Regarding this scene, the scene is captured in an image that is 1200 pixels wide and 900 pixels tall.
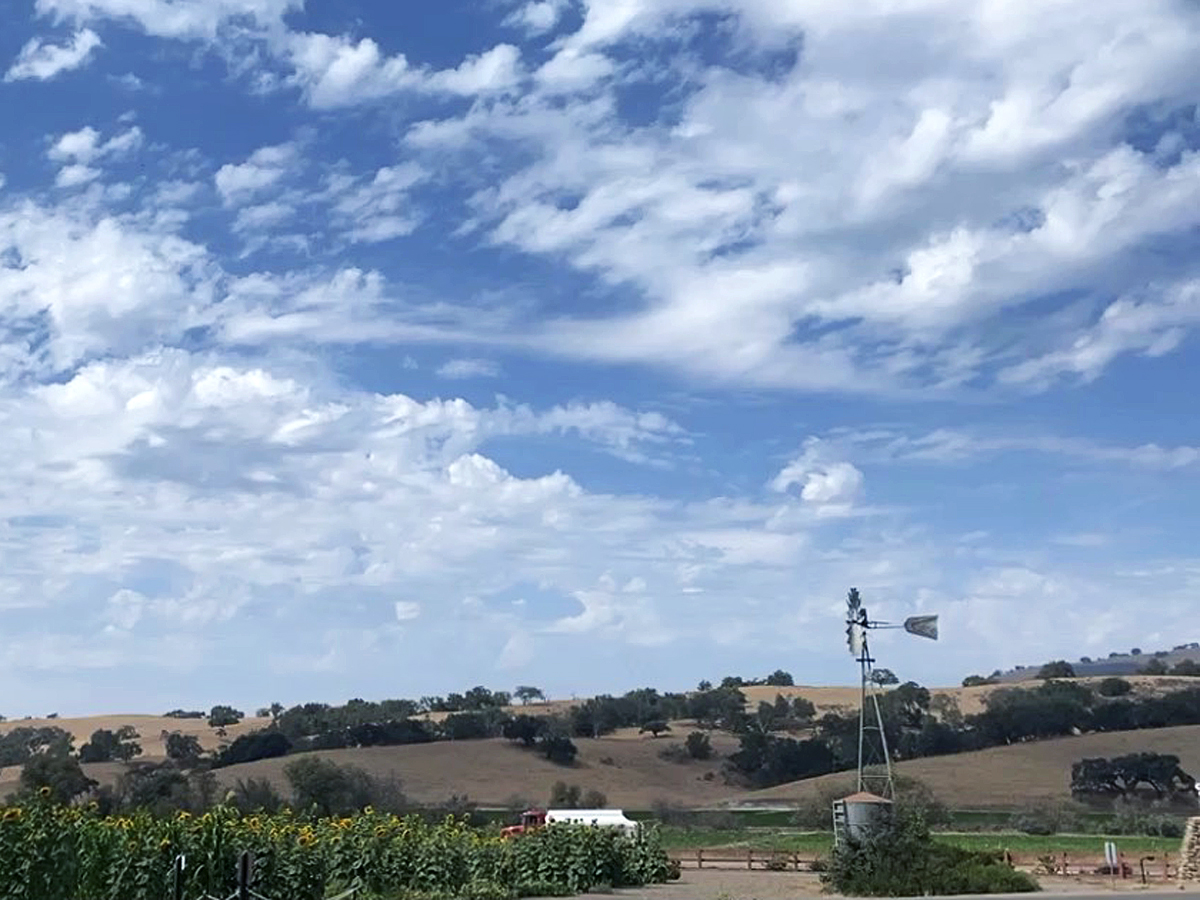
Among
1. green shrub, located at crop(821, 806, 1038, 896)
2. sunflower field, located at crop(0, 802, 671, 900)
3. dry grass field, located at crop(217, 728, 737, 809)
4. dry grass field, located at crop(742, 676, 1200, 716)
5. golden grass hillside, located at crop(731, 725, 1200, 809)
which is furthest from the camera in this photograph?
dry grass field, located at crop(742, 676, 1200, 716)

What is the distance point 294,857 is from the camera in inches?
1216

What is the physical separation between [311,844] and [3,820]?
27.9 ft

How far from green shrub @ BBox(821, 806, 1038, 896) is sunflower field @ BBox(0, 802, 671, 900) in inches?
228

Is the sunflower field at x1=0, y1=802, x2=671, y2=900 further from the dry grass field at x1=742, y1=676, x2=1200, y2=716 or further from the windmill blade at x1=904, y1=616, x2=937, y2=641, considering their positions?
the dry grass field at x1=742, y1=676, x2=1200, y2=716

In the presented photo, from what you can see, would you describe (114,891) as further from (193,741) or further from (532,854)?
(193,741)

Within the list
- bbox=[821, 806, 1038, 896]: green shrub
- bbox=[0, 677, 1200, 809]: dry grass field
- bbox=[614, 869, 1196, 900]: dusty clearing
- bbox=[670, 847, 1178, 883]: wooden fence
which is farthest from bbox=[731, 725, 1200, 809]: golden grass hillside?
bbox=[821, 806, 1038, 896]: green shrub

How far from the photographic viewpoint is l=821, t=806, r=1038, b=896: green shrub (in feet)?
134

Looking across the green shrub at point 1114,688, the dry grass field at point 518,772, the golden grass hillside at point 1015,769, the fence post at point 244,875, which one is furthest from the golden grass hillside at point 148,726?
the fence post at point 244,875

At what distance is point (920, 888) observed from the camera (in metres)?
40.6

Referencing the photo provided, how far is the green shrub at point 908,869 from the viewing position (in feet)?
134

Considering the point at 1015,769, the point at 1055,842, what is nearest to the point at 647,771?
the point at 1015,769

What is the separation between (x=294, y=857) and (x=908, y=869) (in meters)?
18.6

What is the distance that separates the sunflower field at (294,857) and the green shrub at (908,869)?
5.79 meters

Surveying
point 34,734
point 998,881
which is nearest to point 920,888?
point 998,881
